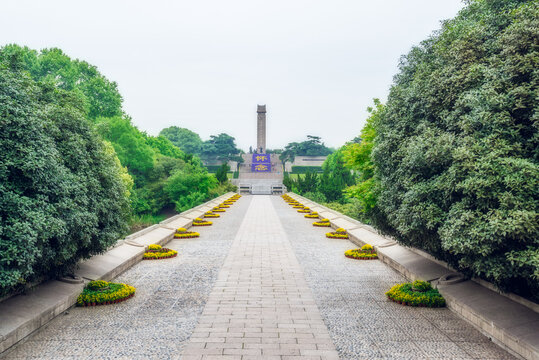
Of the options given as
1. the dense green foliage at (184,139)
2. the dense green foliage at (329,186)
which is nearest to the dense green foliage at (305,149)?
the dense green foliage at (184,139)

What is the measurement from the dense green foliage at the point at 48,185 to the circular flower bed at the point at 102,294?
525mm

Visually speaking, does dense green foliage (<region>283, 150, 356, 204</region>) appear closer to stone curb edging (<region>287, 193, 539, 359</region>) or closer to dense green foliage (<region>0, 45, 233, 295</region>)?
stone curb edging (<region>287, 193, 539, 359</region>)

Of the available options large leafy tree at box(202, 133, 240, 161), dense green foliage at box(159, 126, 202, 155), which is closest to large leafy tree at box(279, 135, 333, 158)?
large leafy tree at box(202, 133, 240, 161)

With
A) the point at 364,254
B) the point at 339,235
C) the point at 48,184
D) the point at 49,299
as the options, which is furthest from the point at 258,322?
the point at 339,235

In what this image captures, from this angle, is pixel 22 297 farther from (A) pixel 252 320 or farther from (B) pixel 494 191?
(B) pixel 494 191

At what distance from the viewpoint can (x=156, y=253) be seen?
404 inches

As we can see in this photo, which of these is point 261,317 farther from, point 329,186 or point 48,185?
point 329,186

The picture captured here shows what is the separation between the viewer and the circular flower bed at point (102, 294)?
6246mm

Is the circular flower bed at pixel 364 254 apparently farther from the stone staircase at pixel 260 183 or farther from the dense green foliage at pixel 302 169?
the dense green foliage at pixel 302 169

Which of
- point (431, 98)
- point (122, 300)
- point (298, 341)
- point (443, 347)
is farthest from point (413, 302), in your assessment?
point (122, 300)

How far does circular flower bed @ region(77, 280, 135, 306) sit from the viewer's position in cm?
625

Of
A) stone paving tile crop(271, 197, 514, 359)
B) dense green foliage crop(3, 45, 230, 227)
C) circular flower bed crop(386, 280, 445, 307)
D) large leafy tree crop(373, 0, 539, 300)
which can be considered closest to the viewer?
large leafy tree crop(373, 0, 539, 300)

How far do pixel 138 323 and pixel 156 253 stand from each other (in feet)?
16.0

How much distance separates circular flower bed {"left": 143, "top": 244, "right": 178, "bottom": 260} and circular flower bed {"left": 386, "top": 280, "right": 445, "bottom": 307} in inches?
230
